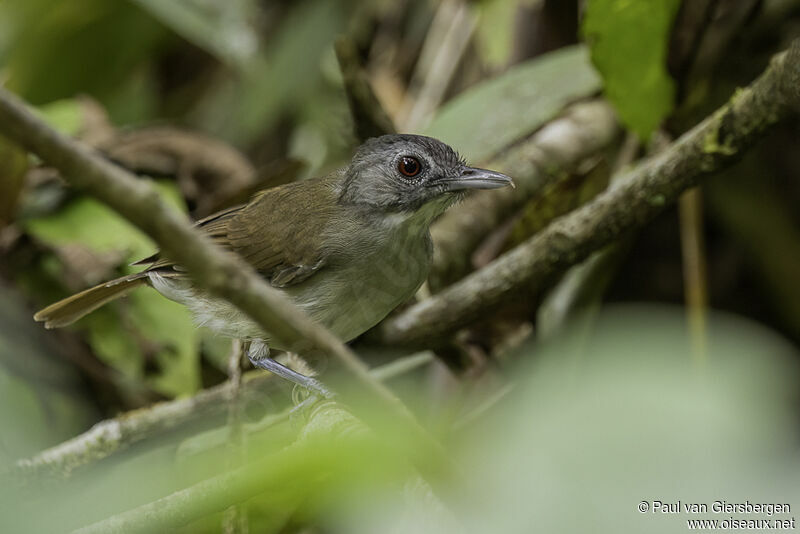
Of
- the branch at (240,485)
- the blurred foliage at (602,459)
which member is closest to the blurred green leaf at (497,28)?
the branch at (240,485)

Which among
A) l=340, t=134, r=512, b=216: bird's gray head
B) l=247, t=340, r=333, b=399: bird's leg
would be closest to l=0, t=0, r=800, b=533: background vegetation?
l=247, t=340, r=333, b=399: bird's leg

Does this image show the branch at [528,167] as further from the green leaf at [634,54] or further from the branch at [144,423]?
the branch at [144,423]

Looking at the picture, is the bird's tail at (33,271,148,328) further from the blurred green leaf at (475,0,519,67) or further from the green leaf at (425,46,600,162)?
the blurred green leaf at (475,0,519,67)

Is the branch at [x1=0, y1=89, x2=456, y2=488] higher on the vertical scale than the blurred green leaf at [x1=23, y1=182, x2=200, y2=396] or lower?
lower

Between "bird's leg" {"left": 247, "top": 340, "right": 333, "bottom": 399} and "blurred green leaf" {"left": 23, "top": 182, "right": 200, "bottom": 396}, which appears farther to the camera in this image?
"blurred green leaf" {"left": 23, "top": 182, "right": 200, "bottom": 396}

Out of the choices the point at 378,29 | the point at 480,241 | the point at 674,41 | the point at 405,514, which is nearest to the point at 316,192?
the point at 480,241

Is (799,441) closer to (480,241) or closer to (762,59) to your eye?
(480,241)

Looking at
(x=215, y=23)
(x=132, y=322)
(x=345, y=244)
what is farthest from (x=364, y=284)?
(x=215, y=23)
